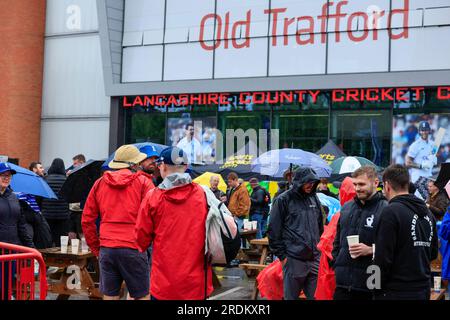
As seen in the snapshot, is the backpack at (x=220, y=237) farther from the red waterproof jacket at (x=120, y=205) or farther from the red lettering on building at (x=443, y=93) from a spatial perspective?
the red lettering on building at (x=443, y=93)

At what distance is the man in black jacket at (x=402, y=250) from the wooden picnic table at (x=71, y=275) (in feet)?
18.0

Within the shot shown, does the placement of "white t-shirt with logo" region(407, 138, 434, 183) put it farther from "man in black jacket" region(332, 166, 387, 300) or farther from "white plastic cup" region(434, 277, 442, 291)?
"man in black jacket" region(332, 166, 387, 300)

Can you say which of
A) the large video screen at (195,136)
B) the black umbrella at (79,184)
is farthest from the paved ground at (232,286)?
the large video screen at (195,136)

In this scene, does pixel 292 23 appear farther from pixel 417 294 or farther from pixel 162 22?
pixel 417 294

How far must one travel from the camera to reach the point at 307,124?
21969mm

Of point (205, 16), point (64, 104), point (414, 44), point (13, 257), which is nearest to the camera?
point (13, 257)

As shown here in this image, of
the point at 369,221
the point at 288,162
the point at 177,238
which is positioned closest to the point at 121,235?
the point at 177,238

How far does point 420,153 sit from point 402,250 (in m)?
15.8

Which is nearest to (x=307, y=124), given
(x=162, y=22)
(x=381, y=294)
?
(x=162, y=22)

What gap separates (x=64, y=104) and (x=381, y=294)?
23775 mm

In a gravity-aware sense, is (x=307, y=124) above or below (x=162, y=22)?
below

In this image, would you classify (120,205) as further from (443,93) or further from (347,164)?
(443,93)

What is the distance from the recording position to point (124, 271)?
6598 millimetres
